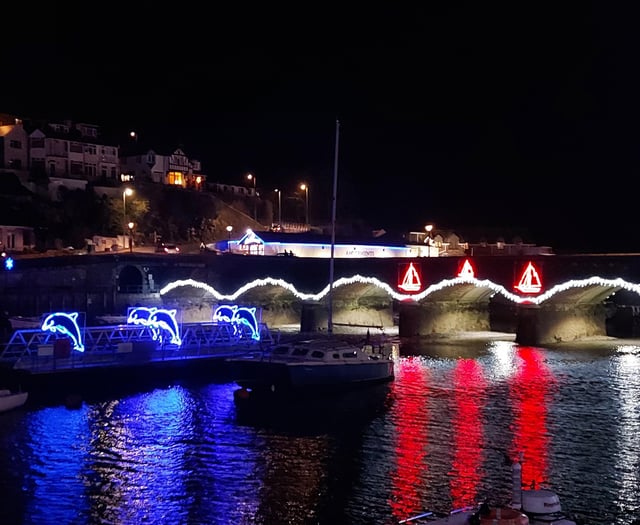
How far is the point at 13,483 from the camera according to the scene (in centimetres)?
3080

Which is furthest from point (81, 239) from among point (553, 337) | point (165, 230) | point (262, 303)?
point (553, 337)

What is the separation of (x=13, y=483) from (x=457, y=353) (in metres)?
47.1

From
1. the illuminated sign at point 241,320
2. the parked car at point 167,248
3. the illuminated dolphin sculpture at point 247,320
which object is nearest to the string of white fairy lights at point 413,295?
the parked car at point 167,248

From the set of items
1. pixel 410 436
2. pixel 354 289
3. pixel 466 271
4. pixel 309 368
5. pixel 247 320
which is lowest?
pixel 410 436

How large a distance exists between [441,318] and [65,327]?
149 feet

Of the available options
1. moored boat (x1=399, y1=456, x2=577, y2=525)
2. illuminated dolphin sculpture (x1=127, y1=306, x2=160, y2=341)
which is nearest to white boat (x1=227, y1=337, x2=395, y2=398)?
illuminated dolphin sculpture (x1=127, y1=306, x2=160, y2=341)

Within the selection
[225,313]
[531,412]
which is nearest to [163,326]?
[225,313]

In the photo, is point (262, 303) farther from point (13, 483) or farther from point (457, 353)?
point (13, 483)

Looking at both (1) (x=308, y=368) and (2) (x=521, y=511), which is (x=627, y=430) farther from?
(2) (x=521, y=511)

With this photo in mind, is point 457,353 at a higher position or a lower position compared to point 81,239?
lower

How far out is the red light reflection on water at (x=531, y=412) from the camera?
33.8m

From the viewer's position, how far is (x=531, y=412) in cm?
4525

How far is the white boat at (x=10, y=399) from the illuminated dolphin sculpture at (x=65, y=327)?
781cm

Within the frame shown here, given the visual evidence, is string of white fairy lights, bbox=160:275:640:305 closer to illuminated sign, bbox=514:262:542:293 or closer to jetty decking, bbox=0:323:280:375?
illuminated sign, bbox=514:262:542:293
